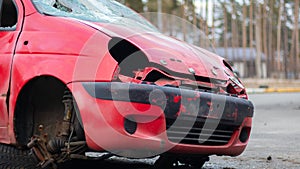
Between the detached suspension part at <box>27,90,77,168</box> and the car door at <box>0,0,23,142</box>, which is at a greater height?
the car door at <box>0,0,23,142</box>

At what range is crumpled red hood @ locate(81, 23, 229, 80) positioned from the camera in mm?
3562

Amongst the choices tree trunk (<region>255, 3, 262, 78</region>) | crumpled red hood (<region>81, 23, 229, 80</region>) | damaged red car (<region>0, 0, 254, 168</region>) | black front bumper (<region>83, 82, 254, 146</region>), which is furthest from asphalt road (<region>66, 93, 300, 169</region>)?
tree trunk (<region>255, 3, 262, 78</region>)

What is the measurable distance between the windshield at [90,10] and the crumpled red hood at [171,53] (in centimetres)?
26

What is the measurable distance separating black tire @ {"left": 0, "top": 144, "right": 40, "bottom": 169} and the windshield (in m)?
0.99

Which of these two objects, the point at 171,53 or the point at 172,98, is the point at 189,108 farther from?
the point at 171,53

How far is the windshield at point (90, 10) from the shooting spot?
3830mm

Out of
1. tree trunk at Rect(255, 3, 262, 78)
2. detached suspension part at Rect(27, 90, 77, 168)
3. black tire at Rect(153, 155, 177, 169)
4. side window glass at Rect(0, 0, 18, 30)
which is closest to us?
detached suspension part at Rect(27, 90, 77, 168)

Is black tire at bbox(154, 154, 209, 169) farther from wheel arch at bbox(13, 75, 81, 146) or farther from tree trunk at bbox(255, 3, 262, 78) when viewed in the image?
tree trunk at bbox(255, 3, 262, 78)

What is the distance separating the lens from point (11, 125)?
362 centimetres

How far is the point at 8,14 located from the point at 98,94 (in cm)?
120

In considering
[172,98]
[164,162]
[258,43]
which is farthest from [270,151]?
[258,43]

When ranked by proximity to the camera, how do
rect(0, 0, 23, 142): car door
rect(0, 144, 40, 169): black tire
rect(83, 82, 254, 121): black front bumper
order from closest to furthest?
rect(83, 82, 254, 121): black front bumper → rect(0, 0, 23, 142): car door → rect(0, 144, 40, 169): black tire

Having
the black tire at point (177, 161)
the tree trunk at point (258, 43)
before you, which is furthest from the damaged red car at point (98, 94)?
the tree trunk at point (258, 43)

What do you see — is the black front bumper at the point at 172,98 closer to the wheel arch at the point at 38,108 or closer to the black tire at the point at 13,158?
the wheel arch at the point at 38,108
